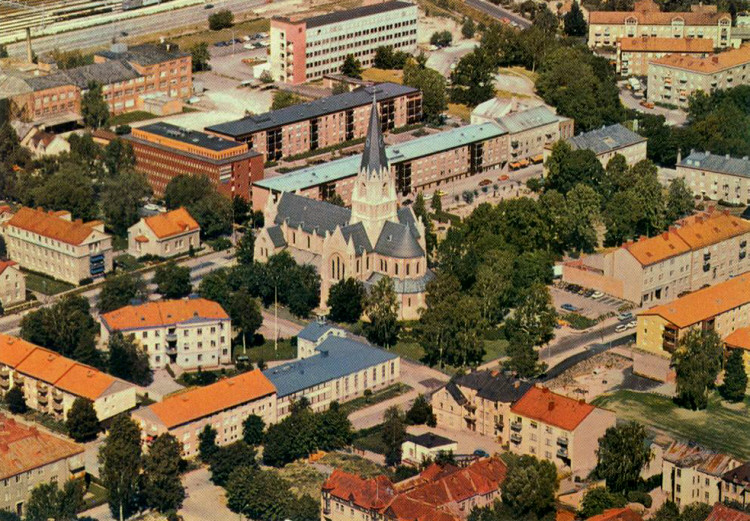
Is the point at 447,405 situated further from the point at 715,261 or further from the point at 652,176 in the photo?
the point at 652,176

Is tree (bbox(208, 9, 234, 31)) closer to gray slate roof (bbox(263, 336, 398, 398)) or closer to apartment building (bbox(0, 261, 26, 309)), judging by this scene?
apartment building (bbox(0, 261, 26, 309))

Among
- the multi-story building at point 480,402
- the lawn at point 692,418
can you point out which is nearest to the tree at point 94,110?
the multi-story building at point 480,402

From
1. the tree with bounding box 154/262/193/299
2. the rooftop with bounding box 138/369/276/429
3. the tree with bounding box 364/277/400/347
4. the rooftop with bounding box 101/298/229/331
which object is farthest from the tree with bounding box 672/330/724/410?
the tree with bounding box 154/262/193/299

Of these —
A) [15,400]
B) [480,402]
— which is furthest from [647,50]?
[15,400]

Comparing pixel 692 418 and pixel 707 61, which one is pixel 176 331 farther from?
pixel 707 61

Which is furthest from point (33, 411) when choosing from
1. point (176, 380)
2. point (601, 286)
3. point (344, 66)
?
point (344, 66)

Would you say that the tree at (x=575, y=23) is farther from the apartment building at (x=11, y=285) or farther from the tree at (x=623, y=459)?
the tree at (x=623, y=459)
